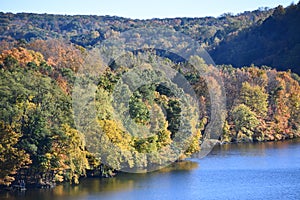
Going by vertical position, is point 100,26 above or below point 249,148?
above

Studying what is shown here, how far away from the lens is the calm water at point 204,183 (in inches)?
1094

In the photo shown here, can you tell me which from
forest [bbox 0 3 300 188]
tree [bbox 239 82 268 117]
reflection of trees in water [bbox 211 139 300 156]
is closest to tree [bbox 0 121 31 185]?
forest [bbox 0 3 300 188]

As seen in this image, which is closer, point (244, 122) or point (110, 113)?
point (110, 113)

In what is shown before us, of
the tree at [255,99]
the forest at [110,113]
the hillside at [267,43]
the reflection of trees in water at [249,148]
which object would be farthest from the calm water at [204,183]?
the hillside at [267,43]

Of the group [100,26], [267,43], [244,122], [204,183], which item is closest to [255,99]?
[244,122]

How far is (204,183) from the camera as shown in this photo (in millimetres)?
30797

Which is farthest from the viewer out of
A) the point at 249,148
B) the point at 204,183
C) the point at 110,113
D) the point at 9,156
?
the point at 249,148

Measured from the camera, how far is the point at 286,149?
145 ft

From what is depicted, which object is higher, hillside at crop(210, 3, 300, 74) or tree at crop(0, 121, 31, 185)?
hillside at crop(210, 3, 300, 74)

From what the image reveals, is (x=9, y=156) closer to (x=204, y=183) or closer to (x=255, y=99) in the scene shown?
(x=204, y=183)

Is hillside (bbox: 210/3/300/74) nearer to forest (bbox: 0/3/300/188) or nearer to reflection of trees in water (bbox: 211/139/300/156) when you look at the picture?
forest (bbox: 0/3/300/188)

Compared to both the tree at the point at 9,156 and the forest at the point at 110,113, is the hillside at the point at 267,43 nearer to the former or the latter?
the forest at the point at 110,113

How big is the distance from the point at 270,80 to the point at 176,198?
33.0 meters

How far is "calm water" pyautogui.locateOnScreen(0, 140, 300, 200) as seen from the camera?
2778 cm
